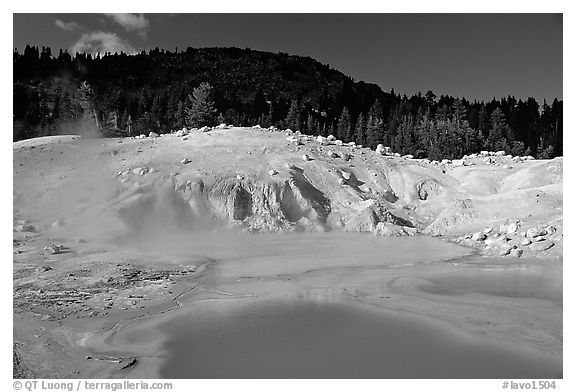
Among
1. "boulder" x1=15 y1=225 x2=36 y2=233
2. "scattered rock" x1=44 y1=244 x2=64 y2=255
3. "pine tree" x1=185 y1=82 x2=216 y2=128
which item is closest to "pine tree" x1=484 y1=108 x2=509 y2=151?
"pine tree" x1=185 y1=82 x2=216 y2=128

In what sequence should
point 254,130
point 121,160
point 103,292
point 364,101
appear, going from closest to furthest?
point 103,292, point 121,160, point 254,130, point 364,101

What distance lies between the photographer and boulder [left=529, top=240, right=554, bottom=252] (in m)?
16.2

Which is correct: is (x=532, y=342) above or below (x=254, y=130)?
below

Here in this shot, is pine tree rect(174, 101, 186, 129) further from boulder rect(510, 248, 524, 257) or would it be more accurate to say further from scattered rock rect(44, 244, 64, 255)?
boulder rect(510, 248, 524, 257)

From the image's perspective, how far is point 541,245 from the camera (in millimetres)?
16328

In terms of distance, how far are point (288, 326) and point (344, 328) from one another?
1.16 m

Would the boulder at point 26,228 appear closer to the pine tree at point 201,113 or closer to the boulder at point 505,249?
the boulder at point 505,249

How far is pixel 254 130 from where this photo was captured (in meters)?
29.7

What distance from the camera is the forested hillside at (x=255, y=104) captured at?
156ft

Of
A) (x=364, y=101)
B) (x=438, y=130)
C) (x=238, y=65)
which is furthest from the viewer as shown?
(x=238, y=65)

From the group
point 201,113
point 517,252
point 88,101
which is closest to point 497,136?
point 201,113

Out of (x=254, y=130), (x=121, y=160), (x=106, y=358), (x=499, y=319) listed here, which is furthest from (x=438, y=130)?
(x=106, y=358)

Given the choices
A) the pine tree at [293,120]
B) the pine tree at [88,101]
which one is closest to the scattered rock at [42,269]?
the pine tree at [88,101]
